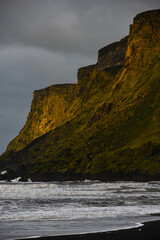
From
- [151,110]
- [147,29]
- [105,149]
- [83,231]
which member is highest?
[147,29]

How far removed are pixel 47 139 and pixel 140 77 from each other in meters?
57.8

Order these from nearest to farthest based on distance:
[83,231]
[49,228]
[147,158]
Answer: [83,231] < [49,228] < [147,158]

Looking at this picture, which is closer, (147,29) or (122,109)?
(122,109)

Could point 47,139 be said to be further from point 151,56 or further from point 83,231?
point 83,231

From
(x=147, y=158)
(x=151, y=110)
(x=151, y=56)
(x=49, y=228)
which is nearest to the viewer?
(x=49, y=228)

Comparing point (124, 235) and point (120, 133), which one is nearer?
point (124, 235)

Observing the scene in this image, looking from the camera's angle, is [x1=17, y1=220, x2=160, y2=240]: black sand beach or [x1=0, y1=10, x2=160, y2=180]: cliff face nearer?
[x1=17, y1=220, x2=160, y2=240]: black sand beach

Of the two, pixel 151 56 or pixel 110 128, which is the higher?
pixel 151 56

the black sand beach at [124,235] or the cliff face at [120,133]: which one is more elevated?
the cliff face at [120,133]

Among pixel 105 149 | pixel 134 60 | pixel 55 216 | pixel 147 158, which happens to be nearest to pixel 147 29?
pixel 134 60

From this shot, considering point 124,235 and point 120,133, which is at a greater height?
point 120,133

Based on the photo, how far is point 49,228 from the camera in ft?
63.7

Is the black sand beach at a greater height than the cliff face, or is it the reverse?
the cliff face

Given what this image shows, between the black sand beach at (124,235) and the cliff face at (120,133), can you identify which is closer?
the black sand beach at (124,235)
